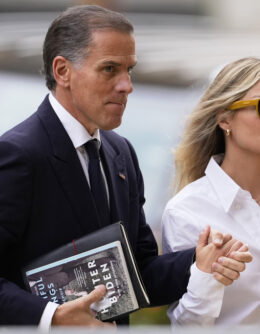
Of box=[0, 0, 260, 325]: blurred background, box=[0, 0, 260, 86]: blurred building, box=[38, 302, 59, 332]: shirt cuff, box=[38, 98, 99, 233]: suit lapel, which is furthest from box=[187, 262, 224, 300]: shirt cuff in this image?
box=[0, 0, 260, 86]: blurred building

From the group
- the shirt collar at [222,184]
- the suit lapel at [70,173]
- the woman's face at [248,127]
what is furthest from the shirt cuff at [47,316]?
the woman's face at [248,127]

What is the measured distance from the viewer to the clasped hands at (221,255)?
2.29 metres

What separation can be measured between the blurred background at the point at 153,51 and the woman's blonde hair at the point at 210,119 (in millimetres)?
2356

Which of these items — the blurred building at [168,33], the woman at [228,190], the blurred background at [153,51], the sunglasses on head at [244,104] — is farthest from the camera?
the blurred building at [168,33]

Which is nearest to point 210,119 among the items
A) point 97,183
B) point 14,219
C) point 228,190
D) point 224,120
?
point 224,120

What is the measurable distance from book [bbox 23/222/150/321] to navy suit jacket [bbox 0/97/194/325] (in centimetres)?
6

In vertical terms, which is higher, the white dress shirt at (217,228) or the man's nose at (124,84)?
the man's nose at (124,84)

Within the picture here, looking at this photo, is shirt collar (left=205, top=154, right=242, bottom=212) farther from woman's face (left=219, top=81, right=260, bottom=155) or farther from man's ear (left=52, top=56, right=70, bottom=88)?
man's ear (left=52, top=56, right=70, bottom=88)

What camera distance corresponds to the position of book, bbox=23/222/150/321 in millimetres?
2154

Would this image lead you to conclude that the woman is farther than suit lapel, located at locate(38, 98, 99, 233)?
Yes

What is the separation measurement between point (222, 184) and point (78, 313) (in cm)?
88

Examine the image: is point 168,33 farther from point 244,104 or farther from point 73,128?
point 73,128

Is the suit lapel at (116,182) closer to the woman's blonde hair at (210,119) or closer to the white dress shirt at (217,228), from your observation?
the white dress shirt at (217,228)

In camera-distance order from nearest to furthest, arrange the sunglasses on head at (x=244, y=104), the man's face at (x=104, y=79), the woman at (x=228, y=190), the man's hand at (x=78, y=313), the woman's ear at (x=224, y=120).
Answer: the man's hand at (x=78, y=313)
the man's face at (x=104, y=79)
the woman at (x=228, y=190)
the sunglasses on head at (x=244, y=104)
the woman's ear at (x=224, y=120)
